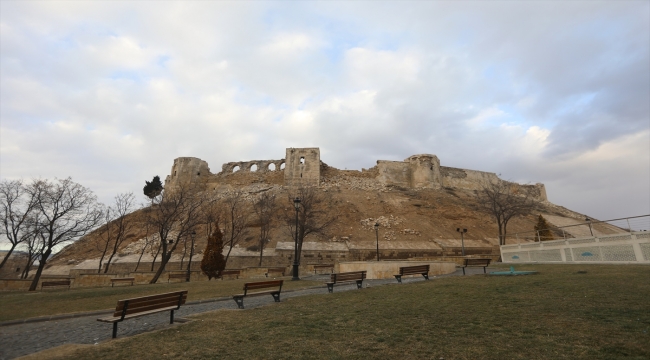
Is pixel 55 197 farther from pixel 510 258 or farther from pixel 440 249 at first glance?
pixel 440 249

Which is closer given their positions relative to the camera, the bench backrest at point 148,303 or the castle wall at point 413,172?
the bench backrest at point 148,303

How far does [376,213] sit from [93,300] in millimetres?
34286

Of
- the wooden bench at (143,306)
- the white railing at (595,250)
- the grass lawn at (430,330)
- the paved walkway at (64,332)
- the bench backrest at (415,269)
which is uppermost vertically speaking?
the white railing at (595,250)

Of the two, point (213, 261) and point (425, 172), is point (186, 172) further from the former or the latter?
point (425, 172)

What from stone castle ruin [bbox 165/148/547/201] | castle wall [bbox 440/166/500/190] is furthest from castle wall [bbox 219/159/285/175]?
castle wall [bbox 440/166/500/190]

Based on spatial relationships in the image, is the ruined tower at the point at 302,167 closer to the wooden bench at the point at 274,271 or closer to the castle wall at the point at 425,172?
the castle wall at the point at 425,172

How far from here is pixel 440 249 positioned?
3331 centimetres

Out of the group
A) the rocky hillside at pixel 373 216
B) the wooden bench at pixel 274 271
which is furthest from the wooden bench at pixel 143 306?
the rocky hillside at pixel 373 216

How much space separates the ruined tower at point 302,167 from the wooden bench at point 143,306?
45.2m

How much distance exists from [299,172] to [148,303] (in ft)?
154

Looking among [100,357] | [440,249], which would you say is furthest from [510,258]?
[100,357]

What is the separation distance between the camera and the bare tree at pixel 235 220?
107 feet

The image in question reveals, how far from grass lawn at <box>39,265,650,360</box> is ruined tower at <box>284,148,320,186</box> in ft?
147

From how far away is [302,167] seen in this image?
5312 centimetres
